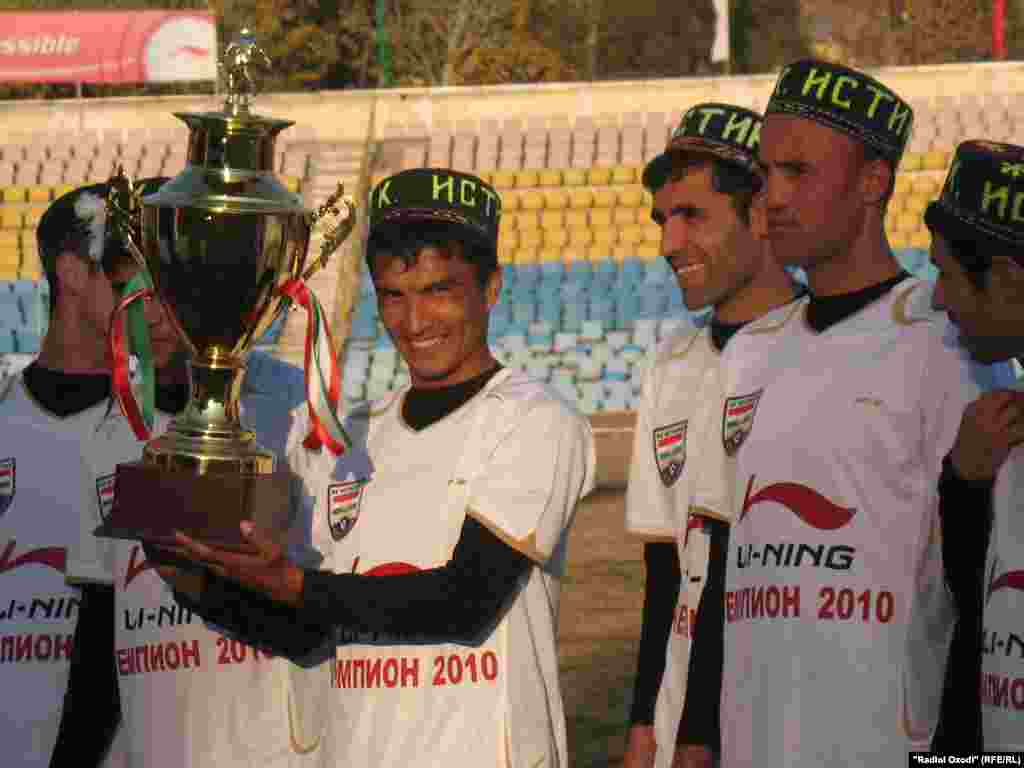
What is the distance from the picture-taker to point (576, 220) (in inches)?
909

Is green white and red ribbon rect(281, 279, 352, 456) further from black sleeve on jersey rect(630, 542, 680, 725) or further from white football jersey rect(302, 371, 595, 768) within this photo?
black sleeve on jersey rect(630, 542, 680, 725)

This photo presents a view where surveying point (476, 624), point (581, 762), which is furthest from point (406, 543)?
point (581, 762)

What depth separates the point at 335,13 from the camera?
35812 mm

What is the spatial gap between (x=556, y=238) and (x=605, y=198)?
0.83 meters

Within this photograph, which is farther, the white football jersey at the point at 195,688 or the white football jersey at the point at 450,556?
the white football jersey at the point at 195,688

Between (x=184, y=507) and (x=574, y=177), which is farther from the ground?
(x=574, y=177)

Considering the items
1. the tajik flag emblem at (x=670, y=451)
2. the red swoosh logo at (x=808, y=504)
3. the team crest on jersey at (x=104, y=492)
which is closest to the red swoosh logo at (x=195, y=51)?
the team crest on jersey at (x=104, y=492)

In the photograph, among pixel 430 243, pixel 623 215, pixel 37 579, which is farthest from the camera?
pixel 623 215

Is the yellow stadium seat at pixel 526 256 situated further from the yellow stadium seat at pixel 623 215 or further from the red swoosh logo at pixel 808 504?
the red swoosh logo at pixel 808 504

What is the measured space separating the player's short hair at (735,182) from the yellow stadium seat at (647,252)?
18205 mm

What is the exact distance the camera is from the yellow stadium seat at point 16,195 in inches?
932

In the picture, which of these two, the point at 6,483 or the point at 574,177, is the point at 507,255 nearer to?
the point at 574,177

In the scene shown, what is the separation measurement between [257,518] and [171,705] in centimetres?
77

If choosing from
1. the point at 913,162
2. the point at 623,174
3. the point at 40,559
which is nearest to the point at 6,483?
the point at 40,559
